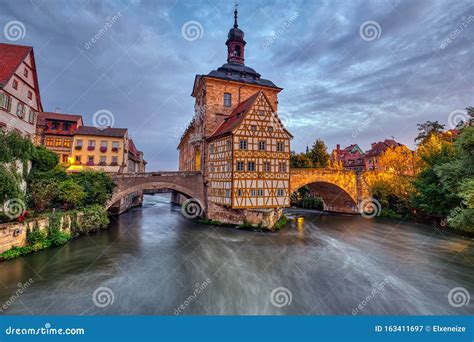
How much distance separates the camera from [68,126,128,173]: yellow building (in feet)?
96.9

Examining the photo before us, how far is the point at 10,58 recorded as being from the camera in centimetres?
1584

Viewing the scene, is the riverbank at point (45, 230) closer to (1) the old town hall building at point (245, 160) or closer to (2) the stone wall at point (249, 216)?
(1) the old town hall building at point (245, 160)

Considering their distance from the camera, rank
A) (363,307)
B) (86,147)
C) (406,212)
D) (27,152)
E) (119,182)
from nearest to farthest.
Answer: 1. (363,307)
2. (27,152)
3. (119,182)
4. (406,212)
5. (86,147)

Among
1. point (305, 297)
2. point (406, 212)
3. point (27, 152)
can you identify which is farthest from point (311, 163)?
point (27, 152)

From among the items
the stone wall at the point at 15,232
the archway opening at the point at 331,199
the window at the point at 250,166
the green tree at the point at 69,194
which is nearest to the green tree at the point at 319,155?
the archway opening at the point at 331,199

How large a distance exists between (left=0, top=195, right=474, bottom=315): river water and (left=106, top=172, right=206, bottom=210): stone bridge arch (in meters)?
4.26

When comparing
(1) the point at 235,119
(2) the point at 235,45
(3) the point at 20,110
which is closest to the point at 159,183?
(1) the point at 235,119

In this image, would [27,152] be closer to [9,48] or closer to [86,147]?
[9,48]

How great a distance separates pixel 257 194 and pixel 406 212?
64.9 feet

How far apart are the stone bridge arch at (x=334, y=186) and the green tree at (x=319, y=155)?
212 inches

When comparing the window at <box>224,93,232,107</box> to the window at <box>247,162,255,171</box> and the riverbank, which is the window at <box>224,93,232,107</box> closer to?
the window at <box>247,162,255,171</box>

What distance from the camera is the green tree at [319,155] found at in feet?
118

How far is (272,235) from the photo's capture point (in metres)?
18.2

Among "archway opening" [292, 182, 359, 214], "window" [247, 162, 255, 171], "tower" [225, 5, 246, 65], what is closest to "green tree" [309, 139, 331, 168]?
"archway opening" [292, 182, 359, 214]
